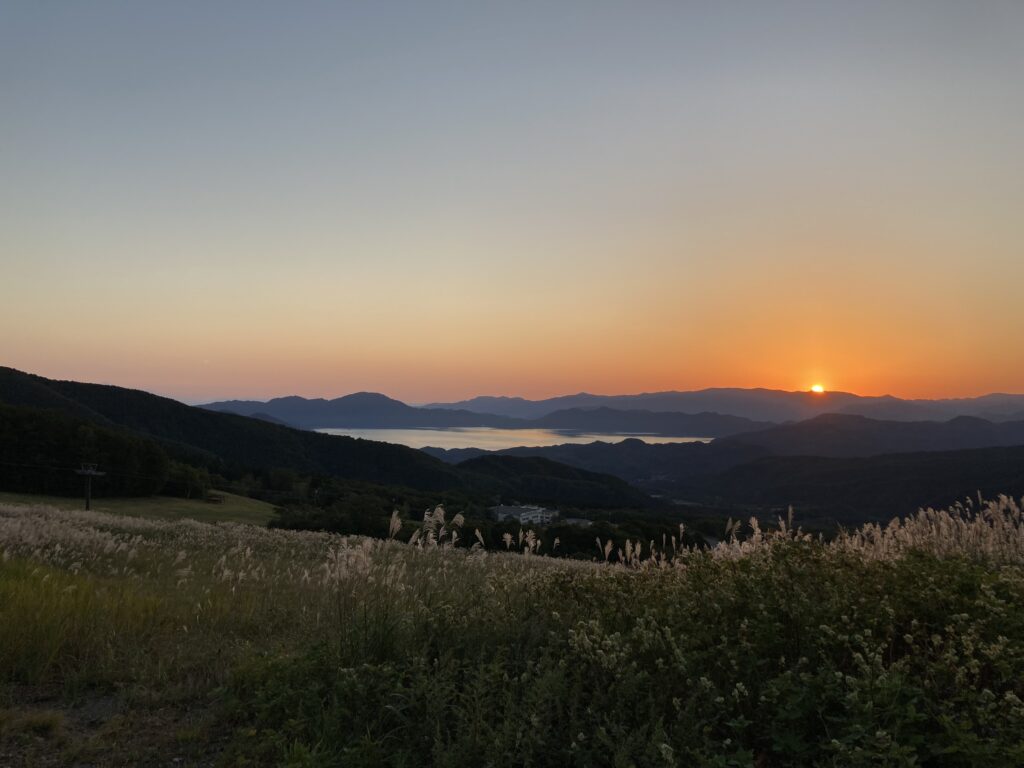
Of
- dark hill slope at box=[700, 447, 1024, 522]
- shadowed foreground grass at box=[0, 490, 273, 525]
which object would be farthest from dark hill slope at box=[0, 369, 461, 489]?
dark hill slope at box=[700, 447, 1024, 522]

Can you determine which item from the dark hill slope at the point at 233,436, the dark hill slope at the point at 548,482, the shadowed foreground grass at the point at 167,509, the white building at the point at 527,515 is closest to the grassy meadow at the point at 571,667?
the shadowed foreground grass at the point at 167,509

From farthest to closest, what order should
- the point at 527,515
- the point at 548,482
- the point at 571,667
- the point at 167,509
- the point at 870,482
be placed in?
the point at 548,482, the point at 870,482, the point at 527,515, the point at 167,509, the point at 571,667

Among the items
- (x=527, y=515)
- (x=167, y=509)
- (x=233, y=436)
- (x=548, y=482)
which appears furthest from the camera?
(x=233, y=436)

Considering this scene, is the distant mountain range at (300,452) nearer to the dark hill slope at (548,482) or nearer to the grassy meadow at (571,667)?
the dark hill slope at (548,482)

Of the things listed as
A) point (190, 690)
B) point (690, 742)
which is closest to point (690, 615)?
point (690, 742)

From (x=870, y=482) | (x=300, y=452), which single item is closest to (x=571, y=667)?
(x=300, y=452)

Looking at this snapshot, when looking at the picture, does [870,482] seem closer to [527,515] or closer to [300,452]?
[527,515]

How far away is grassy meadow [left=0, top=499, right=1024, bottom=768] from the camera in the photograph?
10.7 feet

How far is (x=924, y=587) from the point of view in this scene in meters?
4.16

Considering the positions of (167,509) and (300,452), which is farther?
(300,452)

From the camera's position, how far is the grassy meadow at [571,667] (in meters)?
3.25

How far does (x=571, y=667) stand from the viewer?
421cm

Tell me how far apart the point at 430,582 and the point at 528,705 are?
3.33 m

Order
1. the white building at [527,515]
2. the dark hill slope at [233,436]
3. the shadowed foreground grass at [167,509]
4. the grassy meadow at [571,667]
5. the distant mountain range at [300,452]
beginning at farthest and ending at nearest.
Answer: the dark hill slope at [233,436], the distant mountain range at [300,452], the white building at [527,515], the shadowed foreground grass at [167,509], the grassy meadow at [571,667]
